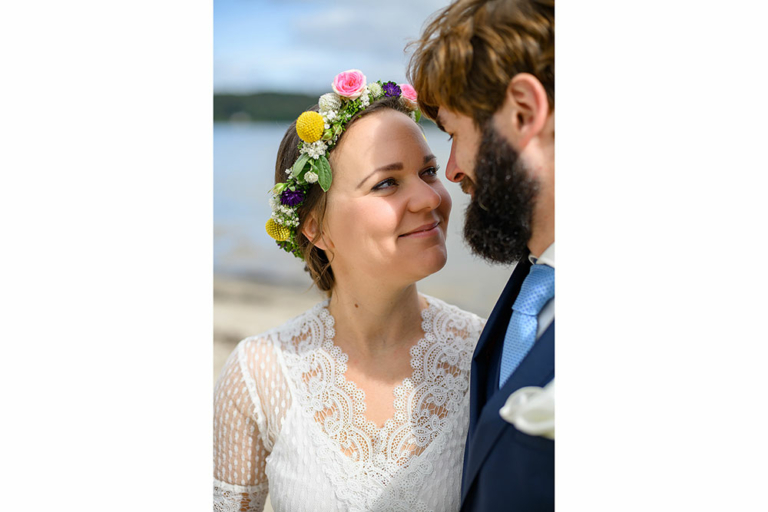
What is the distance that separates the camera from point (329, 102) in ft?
5.91

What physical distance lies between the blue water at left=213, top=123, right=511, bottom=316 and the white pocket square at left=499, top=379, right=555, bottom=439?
0.66 m

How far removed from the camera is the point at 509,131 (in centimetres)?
121

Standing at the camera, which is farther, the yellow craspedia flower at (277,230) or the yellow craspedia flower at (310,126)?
the yellow craspedia flower at (277,230)

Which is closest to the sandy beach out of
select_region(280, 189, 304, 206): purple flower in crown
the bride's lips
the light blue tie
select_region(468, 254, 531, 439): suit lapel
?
select_region(280, 189, 304, 206): purple flower in crown

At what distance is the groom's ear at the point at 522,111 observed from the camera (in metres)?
1.17

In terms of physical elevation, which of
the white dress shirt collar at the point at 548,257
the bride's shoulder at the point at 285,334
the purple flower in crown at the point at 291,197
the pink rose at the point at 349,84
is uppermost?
Result: the pink rose at the point at 349,84

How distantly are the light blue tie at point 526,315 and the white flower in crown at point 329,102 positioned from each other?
0.79m

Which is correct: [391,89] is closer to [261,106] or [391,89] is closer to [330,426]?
[261,106]

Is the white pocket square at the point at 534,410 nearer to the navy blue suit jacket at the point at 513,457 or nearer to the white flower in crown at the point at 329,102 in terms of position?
the navy blue suit jacket at the point at 513,457

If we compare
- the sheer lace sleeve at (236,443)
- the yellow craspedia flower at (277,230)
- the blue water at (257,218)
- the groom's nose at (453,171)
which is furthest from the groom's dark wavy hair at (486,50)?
the sheer lace sleeve at (236,443)

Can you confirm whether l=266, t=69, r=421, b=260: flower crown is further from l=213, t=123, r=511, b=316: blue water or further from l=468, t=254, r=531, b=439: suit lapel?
l=468, t=254, r=531, b=439: suit lapel
